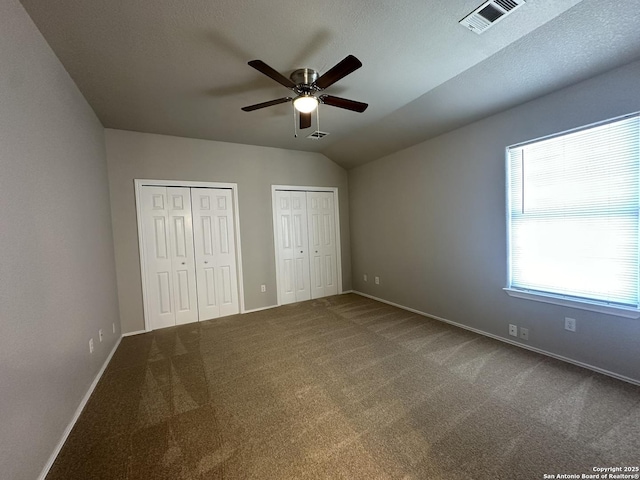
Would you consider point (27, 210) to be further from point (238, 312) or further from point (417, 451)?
point (238, 312)

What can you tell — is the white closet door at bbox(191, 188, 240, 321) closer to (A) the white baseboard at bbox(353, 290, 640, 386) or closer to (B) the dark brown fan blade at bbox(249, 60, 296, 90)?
(B) the dark brown fan blade at bbox(249, 60, 296, 90)

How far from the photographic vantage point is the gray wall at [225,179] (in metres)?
3.36

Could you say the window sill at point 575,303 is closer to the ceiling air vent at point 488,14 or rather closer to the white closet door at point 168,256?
the ceiling air vent at point 488,14

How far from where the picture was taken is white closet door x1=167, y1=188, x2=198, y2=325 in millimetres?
3668

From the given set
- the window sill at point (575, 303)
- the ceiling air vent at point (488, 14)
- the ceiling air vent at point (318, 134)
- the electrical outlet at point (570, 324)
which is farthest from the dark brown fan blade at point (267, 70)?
the electrical outlet at point (570, 324)

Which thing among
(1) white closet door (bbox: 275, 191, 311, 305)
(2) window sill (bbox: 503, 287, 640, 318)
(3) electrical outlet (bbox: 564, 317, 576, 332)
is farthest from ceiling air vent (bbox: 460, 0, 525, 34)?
(1) white closet door (bbox: 275, 191, 311, 305)

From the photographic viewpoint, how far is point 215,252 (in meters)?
3.95

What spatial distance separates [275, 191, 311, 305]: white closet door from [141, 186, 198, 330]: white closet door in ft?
4.68

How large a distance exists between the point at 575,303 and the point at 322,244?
3516 millimetres

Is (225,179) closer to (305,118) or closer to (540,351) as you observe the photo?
(305,118)

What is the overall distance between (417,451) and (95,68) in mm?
3699

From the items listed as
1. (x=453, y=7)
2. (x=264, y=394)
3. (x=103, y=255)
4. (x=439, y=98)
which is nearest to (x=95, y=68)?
(x=103, y=255)

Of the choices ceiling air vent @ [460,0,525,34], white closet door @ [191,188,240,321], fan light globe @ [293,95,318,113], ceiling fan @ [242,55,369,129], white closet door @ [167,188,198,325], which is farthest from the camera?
white closet door @ [191,188,240,321]

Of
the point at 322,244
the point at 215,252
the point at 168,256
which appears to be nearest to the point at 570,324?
the point at 322,244
